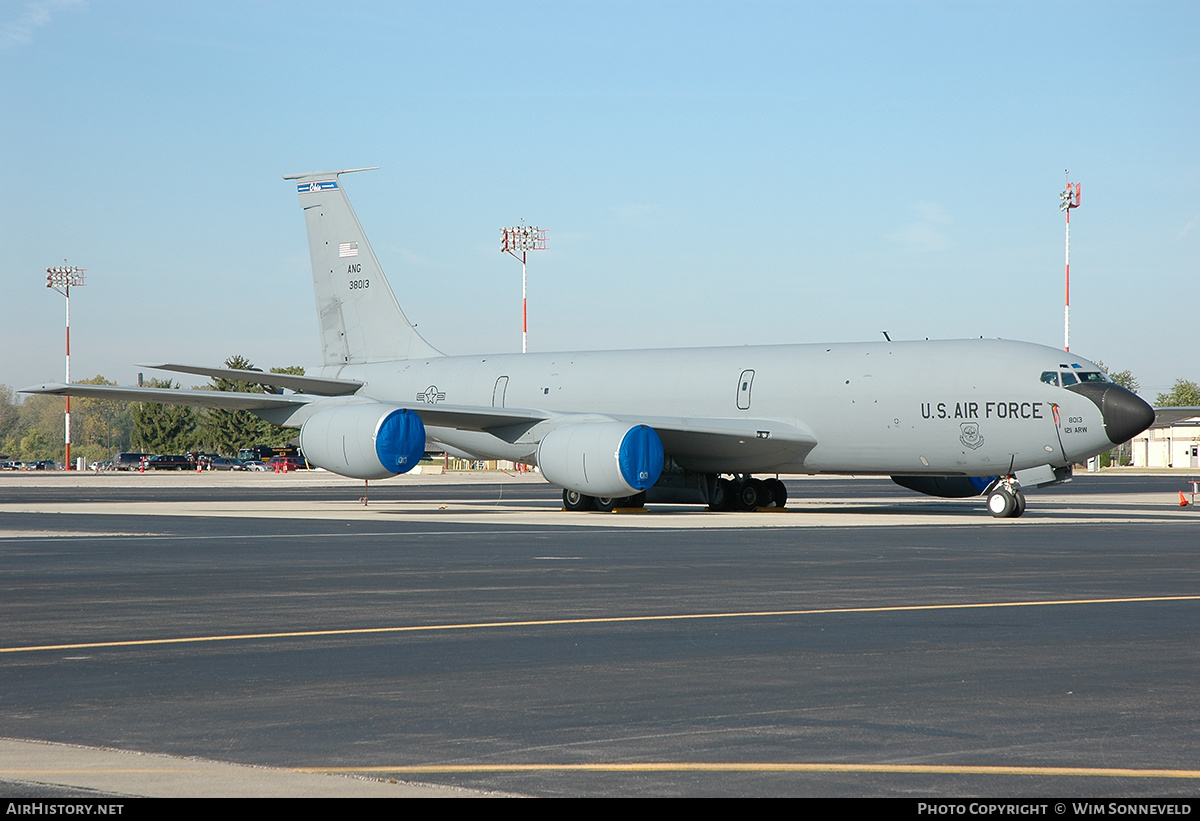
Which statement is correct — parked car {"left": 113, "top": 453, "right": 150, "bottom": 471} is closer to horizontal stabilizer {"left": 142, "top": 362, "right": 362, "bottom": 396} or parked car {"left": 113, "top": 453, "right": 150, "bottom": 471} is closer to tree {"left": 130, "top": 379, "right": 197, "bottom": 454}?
tree {"left": 130, "top": 379, "right": 197, "bottom": 454}

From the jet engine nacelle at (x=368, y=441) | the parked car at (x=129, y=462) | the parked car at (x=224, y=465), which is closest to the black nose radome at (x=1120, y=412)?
the jet engine nacelle at (x=368, y=441)

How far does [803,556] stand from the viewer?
770 inches

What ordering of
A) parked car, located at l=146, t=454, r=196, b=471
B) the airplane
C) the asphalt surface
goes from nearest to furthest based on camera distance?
the asphalt surface
the airplane
parked car, located at l=146, t=454, r=196, b=471

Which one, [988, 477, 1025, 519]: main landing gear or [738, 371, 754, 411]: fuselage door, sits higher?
[738, 371, 754, 411]: fuselage door

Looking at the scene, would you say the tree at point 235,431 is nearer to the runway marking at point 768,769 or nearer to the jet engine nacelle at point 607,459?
the jet engine nacelle at point 607,459

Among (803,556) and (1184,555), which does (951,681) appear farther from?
(1184,555)

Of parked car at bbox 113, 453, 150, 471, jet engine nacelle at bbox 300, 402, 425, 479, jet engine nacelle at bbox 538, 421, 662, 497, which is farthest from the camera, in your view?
parked car at bbox 113, 453, 150, 471

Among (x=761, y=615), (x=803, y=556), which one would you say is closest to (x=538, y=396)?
(x=803, y=556)

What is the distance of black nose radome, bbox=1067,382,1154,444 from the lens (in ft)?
93.9

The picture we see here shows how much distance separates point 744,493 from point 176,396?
14402mm

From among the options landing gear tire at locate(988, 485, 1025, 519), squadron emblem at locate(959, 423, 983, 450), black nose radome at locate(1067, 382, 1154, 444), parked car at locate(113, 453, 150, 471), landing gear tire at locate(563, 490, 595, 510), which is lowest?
parked car at locate(113, 453, 150, 471)

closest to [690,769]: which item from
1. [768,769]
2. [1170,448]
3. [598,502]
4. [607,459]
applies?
[768,769]

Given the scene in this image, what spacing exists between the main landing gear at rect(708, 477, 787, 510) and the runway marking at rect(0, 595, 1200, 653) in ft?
70.9

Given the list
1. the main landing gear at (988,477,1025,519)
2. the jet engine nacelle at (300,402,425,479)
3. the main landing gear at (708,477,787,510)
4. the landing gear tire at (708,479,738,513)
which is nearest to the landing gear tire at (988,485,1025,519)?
the main landing gear at (988,477,1025,519)
